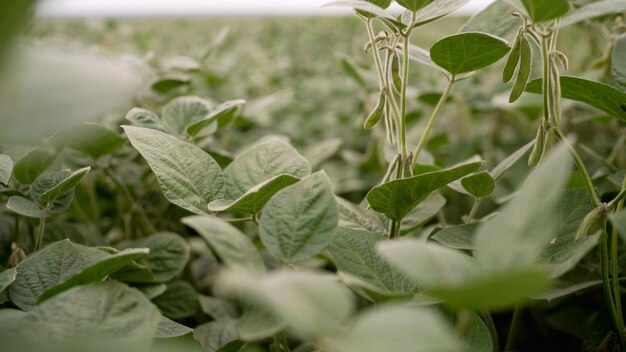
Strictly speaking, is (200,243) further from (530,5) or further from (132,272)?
(530,5)

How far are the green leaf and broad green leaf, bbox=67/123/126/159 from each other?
208 millimetres

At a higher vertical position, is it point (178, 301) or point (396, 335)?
point (396, 335)

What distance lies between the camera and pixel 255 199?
48 centimetres

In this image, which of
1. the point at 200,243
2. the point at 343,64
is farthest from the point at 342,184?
the point at 200,243

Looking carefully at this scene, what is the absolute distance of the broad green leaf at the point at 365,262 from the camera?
18.1 inches

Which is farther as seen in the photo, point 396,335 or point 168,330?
point 168,330

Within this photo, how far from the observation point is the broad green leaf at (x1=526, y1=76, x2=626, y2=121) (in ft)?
1.74

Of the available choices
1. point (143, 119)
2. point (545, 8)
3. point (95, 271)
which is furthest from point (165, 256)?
point (545, 8)

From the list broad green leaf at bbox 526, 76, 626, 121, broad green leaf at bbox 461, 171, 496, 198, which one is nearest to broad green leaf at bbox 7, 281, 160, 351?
broad green leaf at bbox 461, 171, 496, 198

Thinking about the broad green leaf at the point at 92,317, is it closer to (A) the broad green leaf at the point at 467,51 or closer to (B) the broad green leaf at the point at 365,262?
(B) the broad green leaf at the point at 365,262

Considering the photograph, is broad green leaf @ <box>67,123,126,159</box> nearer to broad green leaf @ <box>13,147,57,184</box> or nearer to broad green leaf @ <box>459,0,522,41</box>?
broad green leaf @ <box>13,147,57,184</box>

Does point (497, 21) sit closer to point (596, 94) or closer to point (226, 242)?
point (596, 94)

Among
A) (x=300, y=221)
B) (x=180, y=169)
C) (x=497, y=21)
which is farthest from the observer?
(x=497, y=21)

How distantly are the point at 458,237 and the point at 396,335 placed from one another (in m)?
0.27
